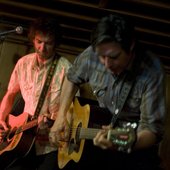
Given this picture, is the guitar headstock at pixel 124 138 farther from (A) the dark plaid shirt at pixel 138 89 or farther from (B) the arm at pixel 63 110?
(B) the arm at pixel 63 110

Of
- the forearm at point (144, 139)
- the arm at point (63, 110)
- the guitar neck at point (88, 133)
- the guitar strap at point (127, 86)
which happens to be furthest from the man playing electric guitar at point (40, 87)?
the forearm at point (144, 139)

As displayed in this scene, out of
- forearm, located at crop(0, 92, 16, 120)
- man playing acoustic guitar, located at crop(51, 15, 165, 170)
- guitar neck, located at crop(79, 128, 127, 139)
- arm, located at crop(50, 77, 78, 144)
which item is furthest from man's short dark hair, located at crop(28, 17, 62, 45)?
guitar neck, located at crop(79, 128, 127, 139)

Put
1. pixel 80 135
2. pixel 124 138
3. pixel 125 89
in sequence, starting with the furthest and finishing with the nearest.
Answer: pixel 80 135
pixel 125 89
pixel 124 138

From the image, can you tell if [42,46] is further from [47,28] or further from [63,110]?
[63,110]

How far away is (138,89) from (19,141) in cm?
147

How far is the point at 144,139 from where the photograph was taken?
277 centimetres

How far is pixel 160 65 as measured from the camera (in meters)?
2.88

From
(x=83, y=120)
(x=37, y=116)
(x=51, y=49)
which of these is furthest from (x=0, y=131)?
(x=83, y=120)

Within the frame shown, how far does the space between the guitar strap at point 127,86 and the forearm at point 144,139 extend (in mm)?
316

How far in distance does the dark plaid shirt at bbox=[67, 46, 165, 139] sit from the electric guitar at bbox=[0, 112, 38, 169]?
0.81 m

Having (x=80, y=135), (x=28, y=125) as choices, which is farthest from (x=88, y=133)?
(x=28, y=125)

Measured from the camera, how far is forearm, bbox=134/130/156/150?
273 centimetres

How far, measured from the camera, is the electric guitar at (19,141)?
3.89 metres

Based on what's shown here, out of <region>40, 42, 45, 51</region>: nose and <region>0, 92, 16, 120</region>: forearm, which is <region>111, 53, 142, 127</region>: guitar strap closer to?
<region>40, 42, 45, 51</region>: nose
